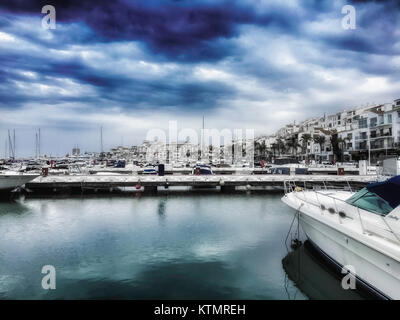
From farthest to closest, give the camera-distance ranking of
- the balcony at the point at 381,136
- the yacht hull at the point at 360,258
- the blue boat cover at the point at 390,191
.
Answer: the balcony at the point at 381,136 < the blue boat cover at the point at 390,191 < the yacht hull at the point at 360,258

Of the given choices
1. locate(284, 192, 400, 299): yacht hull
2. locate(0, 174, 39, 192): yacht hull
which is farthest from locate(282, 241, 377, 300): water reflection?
locate(0, 174, 39, 192): yacht hull

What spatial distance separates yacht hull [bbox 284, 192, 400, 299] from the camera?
604 centimetres

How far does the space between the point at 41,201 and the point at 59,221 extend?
327 inches

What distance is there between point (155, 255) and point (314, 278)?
18.4ft

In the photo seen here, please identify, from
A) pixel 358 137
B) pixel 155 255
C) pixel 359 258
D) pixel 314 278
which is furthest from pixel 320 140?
pixel 359 258

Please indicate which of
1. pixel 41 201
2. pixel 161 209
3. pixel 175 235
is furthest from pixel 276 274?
pixel 41 201

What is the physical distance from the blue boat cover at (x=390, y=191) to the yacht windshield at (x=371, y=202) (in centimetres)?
20

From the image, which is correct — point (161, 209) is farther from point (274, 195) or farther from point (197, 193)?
point (274, 195)

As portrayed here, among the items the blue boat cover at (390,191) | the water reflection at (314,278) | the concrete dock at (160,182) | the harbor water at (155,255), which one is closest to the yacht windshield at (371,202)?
the blue boat cover at (390,191)

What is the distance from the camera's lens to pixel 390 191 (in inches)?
295

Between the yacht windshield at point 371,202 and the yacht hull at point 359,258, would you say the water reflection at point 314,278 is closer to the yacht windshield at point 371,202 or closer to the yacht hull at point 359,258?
the yacht hull at point 359,258

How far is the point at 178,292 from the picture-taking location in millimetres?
7562

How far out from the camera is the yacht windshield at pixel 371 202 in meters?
7.73
